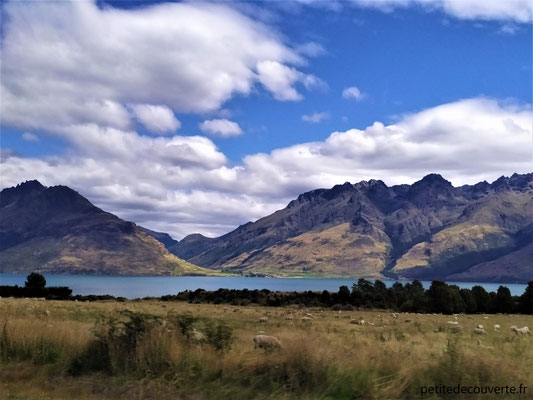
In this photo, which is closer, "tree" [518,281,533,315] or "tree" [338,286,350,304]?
"tree" [518,281,533,315]

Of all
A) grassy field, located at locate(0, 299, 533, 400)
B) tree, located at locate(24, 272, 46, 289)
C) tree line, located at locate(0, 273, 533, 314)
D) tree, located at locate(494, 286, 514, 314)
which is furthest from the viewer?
tree, located at locate(24, 272, 46, 289)

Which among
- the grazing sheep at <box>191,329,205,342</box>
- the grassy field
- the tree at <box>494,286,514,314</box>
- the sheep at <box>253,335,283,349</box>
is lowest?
the tree at <box>494,286,514,314</box>

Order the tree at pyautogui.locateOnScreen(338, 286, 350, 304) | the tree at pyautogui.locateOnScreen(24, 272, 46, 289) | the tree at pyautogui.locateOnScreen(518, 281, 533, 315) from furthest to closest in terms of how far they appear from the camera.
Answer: the tree at pyautogui.locateOnScreen(24, 272, 46, 289) < the tree at pyautogui.locateOnScreen(338, 286, 350, 304) < the tree at pyautogui.locateOnScreen(518, 281, 533, 315)

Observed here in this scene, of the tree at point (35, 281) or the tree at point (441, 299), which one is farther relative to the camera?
the tree at point (35, 281)

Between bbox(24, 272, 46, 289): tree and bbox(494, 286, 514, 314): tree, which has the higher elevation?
bbox(24, 272, 46, 289): tree

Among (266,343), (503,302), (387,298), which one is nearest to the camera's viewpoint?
(266,343)

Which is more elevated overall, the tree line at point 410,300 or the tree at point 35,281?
the tree at point 35,281

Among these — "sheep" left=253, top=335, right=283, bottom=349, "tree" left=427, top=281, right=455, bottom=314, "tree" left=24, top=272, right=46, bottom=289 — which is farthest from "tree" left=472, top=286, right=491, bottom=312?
"tree" left=24, top=272, right=46, bottom=289

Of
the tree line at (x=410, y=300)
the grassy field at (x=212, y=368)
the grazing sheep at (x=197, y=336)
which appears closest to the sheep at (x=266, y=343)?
the grassy field at (x=212, y=368)

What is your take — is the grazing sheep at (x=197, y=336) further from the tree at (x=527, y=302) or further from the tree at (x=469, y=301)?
the tree at (x=527, y=302)

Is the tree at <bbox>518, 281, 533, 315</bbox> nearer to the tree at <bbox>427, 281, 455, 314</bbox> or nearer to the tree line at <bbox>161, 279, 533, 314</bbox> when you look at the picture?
the tree line at <bbox>161, 279, 533, 314</bbox>

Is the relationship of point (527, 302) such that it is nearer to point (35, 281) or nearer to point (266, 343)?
point (266, 343)

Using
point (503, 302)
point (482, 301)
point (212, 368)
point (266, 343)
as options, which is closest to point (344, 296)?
point (482, 301)

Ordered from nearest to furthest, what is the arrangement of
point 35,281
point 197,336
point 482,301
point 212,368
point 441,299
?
point 212,368, point 197,336, point 441,299, point 482,301, point 35,281
